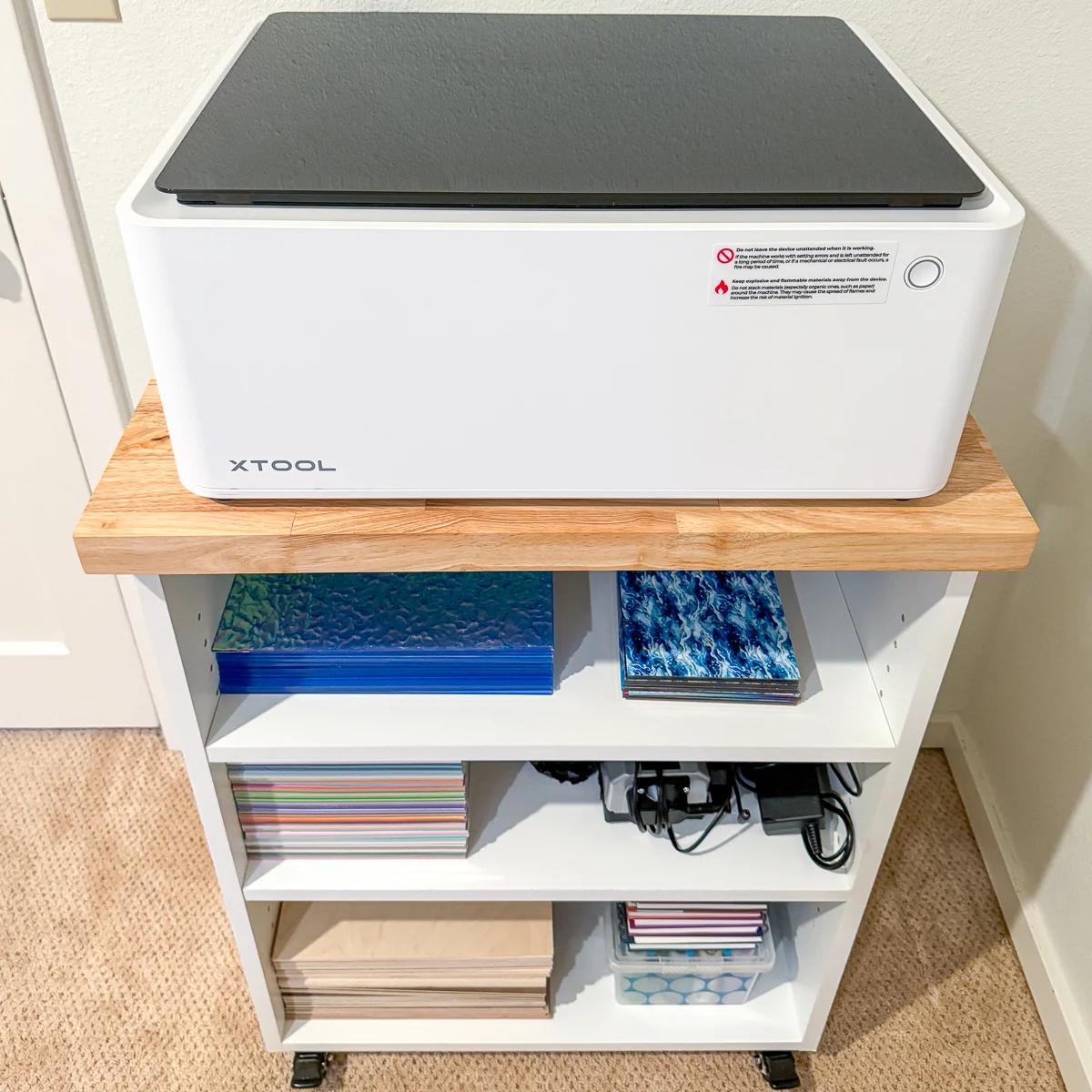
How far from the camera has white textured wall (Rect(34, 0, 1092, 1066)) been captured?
3.07 ft

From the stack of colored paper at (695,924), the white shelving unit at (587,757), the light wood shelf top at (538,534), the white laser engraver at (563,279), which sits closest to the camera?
the white laser engraver at (563,279)

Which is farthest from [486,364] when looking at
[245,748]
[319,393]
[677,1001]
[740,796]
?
[677,1001]

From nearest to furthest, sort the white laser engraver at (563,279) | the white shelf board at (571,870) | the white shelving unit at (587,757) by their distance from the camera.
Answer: the white laser engraver at (563,279) → the white shelving unit at (587,757) → the white shelf board at (571,870)

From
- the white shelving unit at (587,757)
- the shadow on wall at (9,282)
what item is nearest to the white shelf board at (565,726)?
the white shelving unit at (587,757)

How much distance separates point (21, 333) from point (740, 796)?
93cm

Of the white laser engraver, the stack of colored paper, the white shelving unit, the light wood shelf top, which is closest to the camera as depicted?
the white laser engraver

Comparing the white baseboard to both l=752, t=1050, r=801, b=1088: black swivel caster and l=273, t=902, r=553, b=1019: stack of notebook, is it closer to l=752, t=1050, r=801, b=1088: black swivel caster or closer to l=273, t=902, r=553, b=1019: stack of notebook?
l=752, t=1050, r=801, b=1088: black swivel caster

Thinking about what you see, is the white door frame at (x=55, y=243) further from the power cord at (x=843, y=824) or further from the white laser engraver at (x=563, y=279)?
the power cord at (x=843, y=824)

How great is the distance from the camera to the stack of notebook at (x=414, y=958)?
3.75ft

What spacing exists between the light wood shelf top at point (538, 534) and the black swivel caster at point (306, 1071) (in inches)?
28.7

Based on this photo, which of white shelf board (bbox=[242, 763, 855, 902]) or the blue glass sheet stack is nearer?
the blue glass sheet stack

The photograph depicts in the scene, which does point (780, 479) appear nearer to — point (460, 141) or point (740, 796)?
point (460, 141)

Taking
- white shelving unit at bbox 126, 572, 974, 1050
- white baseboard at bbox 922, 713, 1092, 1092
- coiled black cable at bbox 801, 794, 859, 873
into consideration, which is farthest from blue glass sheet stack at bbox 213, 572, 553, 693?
white baseboard at bbox 922, 713, 1092, 1092

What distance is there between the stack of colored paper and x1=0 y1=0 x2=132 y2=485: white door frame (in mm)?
815
